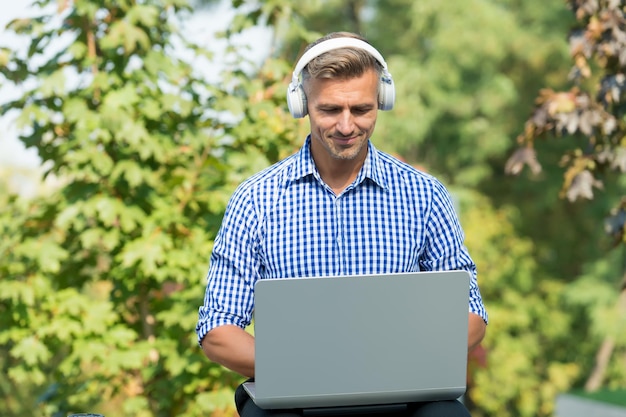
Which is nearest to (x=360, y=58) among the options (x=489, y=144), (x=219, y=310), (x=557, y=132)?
(x=219, y=310)

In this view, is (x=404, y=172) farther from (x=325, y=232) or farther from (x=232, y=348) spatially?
(x=232, y=348)

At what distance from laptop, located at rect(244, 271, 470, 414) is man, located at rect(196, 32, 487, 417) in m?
0.31

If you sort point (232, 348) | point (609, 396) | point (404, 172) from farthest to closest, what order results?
point (609, 396) < point (404, 172) < point (232, 348)

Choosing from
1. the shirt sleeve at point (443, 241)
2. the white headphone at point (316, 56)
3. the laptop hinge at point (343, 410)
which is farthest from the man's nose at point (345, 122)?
the laptop hinge at point (343, 410)

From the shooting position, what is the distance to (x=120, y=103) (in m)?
4.20

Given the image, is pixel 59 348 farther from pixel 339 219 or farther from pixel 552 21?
pixel 552 21

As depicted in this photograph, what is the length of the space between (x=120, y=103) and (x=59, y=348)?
107cm

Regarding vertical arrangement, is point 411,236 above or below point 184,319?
above

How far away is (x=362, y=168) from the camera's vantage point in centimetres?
257

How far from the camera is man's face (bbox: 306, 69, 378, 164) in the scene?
2.42 meters

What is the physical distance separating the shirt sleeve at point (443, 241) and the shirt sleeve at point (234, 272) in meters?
0.43

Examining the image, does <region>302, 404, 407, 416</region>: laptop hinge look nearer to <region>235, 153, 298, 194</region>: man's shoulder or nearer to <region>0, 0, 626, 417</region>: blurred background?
<region>235, 153, 298, 194</region>: man's shoulder

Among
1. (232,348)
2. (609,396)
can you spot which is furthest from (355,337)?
(609,396)

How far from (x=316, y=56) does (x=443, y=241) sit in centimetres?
55
